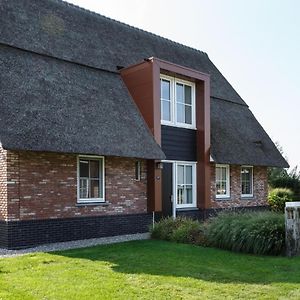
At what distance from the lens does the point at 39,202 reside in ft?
42.0

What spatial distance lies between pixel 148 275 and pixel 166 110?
9.75m

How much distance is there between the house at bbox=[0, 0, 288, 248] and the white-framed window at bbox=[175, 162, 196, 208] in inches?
2.1

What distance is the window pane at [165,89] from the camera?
56.4 ft

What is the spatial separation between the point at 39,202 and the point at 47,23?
22.1 ft

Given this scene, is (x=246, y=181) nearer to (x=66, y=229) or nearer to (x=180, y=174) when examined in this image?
(x=180, y=174)

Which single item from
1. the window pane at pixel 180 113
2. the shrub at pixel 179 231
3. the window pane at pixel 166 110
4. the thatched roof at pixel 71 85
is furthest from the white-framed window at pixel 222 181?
the shrub at pixel 179 231

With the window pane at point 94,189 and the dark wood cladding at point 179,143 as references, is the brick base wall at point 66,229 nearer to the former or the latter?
the window pane at point 94,189

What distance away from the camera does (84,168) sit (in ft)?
46.9

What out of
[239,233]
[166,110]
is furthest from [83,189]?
[239,233]

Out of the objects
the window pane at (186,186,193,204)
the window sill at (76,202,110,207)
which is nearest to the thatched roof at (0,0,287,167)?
the window pane at (186,186,193,204)

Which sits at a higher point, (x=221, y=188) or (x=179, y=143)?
(x=179, y=143)

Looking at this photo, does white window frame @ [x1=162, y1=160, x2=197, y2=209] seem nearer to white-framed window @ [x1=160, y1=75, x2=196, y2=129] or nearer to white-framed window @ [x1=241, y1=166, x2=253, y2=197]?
white-framed window @ [x1=160, y1=75, x2=196, y2=129]

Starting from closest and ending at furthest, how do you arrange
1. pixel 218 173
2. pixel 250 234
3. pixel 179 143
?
pixel 250 234 < pixel 179 143 < pixel 218 173

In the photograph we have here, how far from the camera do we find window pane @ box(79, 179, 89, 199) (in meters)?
14.2
